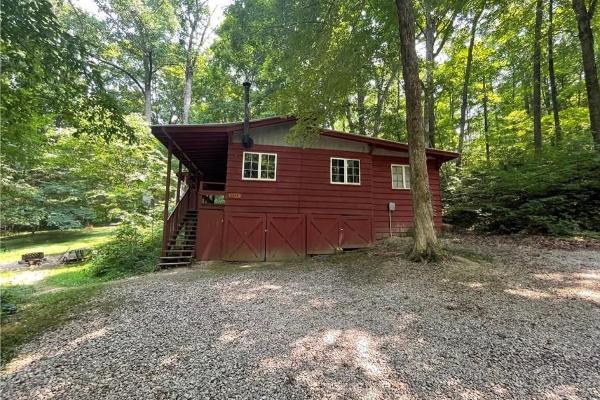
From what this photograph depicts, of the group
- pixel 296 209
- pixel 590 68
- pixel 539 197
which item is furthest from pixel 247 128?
pixel 590 68

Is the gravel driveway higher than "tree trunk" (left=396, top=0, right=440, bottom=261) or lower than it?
lower

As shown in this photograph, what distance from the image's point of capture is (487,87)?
58.8ft

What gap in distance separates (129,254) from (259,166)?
→ 210 inches

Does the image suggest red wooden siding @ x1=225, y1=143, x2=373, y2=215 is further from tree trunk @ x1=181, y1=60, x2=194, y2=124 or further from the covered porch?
tree trunk @ x1=181, y1=60, x2=194, y2=124

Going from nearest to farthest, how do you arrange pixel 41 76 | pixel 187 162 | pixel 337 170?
pixel 41 76 < pixel 337 170 < pixel 187 162

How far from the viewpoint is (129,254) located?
951 centimetres

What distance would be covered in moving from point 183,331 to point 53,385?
4.24ft

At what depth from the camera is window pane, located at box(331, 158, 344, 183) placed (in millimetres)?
9570

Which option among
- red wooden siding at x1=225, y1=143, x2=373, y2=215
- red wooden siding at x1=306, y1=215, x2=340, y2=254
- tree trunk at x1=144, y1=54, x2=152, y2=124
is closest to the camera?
red wooden siding at x1=225, y1=143, x2=373, y2=215

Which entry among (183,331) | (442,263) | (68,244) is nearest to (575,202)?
(442,263)

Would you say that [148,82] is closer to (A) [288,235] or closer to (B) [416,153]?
(A) [288,235]

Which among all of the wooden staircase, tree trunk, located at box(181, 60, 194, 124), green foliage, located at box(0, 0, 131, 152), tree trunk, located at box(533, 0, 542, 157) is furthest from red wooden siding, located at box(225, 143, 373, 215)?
tree trunk, located at box(181, 60, 194, 124)

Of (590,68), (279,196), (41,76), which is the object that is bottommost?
(279,196)

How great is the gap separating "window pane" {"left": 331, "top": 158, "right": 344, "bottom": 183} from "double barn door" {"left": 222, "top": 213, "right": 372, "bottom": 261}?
130cm
